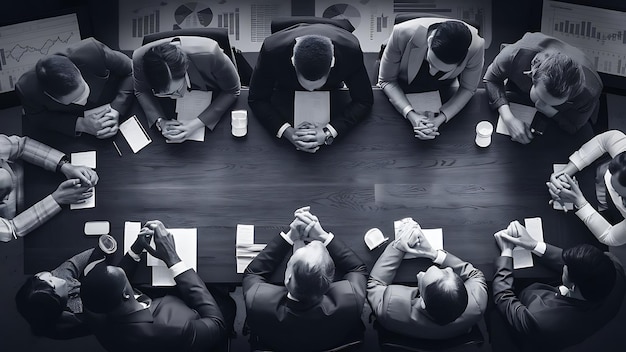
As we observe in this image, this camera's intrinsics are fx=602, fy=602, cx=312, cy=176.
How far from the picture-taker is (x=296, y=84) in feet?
9.82

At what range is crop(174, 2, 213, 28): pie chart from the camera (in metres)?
3.92

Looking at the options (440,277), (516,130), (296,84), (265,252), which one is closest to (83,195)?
(265,252)

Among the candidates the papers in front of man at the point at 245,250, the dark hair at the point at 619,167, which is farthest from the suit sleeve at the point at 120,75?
the dark hair at the point at 619,167

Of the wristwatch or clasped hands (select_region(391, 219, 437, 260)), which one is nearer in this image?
clasped hands (select_region(391, 219, 437, 260))

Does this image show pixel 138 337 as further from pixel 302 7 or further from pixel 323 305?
pixel 302 7

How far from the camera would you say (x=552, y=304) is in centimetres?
281

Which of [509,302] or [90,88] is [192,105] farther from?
[509,302]

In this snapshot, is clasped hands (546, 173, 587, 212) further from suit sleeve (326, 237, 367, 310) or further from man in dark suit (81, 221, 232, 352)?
man in dark suit (81, 221, 232, 352)

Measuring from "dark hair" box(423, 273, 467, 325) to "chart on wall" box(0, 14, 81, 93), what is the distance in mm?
2557

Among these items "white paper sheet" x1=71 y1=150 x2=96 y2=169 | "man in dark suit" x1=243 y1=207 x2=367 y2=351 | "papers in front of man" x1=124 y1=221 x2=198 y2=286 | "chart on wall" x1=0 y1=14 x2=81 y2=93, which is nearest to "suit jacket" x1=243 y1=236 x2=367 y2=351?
"man in dark suit" x1=243 y1=207 x2=367 y2=351

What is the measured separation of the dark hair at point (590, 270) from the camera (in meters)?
2.60

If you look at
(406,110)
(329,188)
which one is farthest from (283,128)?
(406,110)

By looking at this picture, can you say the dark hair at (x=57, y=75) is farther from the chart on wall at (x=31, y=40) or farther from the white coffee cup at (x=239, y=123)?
the chart on wall at (x=31, y=40)

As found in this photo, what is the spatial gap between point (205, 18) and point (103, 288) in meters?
2.07
